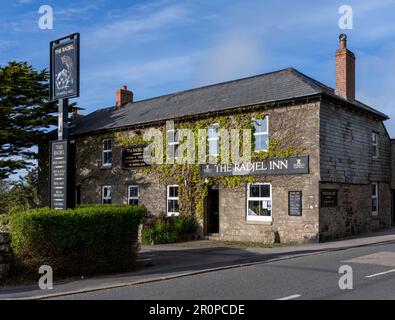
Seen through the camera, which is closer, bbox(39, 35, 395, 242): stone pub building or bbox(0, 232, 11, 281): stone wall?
bbox(0, 232, 11, 281): stone wall

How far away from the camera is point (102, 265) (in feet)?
38.1

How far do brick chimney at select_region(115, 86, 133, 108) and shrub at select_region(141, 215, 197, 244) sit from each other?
12507 millimetres

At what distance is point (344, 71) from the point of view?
21812mm

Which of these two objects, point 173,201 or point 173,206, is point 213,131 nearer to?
point 173,201

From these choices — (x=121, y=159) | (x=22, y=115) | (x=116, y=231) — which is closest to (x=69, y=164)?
(x=116, y=231)

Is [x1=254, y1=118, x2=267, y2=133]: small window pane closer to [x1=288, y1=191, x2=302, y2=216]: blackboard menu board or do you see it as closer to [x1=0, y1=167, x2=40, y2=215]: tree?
[x1=288, y1=191, x2=302, y2=216]: blackboard menu board

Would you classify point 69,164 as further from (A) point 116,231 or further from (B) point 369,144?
(B) point 369,144

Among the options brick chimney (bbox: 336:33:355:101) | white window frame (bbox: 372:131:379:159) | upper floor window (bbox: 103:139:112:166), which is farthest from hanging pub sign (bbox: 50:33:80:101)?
white window frame (bbox: 372:131:379:159)

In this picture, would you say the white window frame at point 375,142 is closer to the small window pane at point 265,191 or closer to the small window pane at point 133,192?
the small window pane at point 265,191

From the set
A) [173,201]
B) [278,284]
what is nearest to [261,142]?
[173,201]

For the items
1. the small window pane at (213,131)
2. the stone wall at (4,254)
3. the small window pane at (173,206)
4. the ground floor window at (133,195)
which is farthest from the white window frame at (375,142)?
the stone wall at (4,254)

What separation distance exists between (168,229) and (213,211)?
2.65 metres

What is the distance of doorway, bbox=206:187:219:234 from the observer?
22.8 meters
